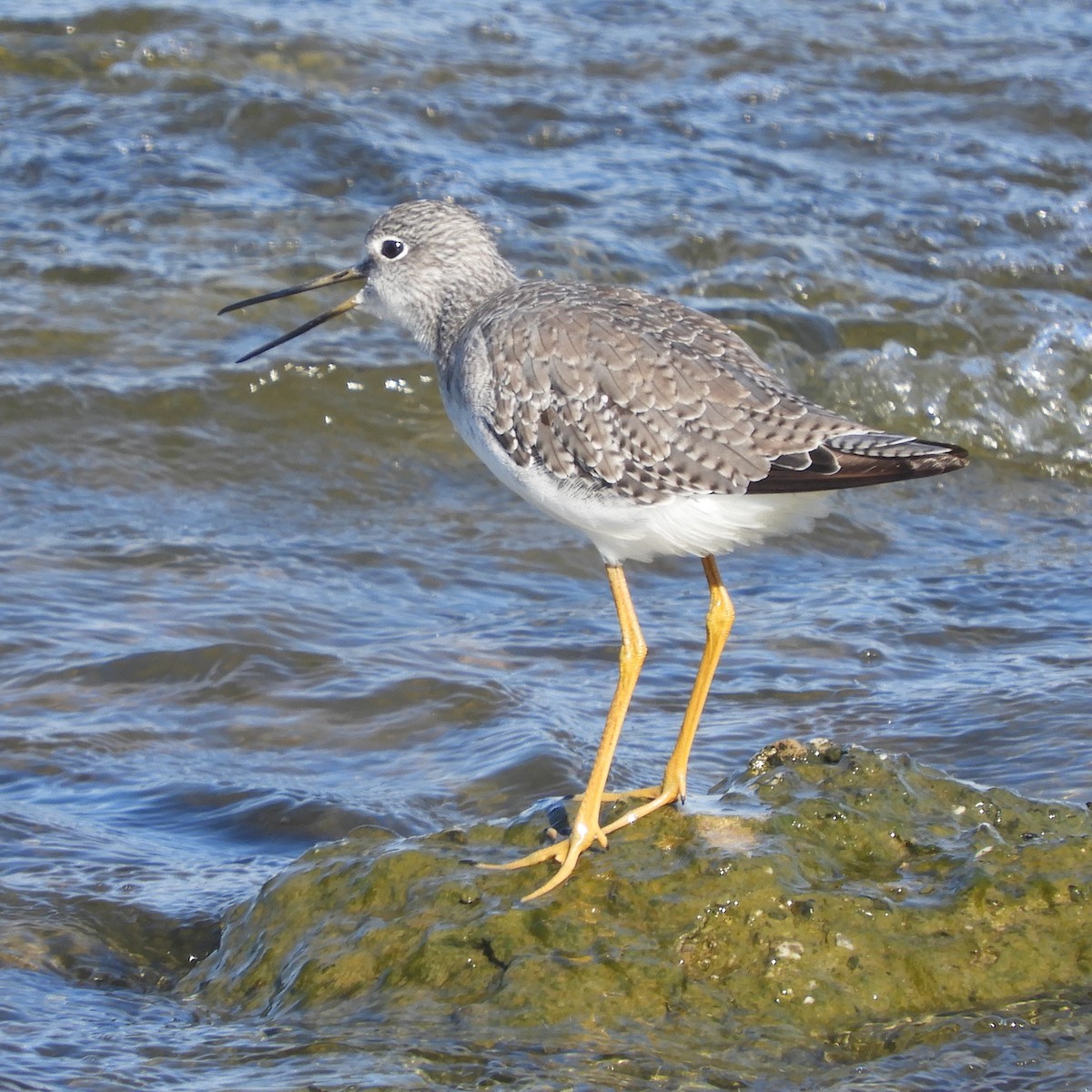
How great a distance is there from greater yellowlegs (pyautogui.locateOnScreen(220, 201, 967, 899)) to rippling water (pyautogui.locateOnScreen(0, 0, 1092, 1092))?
108cm

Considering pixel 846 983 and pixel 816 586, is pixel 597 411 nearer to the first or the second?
pixel 846 983

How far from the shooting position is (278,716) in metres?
7.28

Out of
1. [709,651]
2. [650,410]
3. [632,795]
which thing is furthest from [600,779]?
[650,410]

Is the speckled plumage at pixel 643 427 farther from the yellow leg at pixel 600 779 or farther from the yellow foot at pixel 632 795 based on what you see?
the yellow foot at pixel 632 795

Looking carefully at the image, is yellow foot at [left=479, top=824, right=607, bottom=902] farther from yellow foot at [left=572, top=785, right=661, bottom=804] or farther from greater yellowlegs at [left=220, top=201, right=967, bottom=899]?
yellow foot at [left=572, top=785, right=661, bottom=804]

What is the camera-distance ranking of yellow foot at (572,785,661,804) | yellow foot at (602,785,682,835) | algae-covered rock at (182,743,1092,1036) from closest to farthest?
1. algae-covered rock at (182,743,1092,1036)
2. yellow foot at (602,785,682,835)
3. yellow foot at (572,785,661,804)

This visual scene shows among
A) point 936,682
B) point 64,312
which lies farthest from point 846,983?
point 64,312

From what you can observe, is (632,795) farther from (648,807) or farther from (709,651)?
(709,651)

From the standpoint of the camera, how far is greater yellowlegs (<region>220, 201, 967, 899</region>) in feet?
17.4

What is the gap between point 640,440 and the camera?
552 cm

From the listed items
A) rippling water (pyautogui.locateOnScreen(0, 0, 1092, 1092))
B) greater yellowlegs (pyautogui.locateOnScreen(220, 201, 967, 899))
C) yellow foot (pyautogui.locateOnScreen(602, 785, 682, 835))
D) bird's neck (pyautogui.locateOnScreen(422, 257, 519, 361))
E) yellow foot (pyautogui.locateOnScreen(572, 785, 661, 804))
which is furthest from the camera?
bird's neck (pyautogui.locateOnScreen(422, 257, 519, 361))

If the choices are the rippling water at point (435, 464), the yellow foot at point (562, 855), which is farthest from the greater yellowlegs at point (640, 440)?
the rippling water at point (435, 464)

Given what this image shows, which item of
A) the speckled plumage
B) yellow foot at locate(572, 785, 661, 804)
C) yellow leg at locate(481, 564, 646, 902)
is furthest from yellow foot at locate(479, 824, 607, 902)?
the speckled plumage

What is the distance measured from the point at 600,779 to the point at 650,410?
4.05ft
